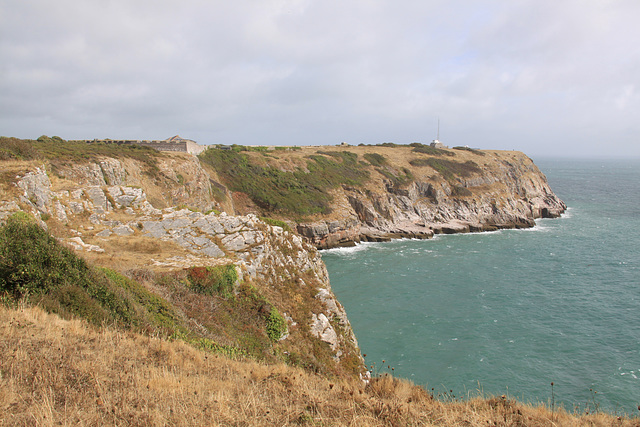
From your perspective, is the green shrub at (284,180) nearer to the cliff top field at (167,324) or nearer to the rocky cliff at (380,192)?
the rocky cliff at (380,192)

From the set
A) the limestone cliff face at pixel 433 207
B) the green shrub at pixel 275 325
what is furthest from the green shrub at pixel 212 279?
the limestone cliff face at pixel 433 207

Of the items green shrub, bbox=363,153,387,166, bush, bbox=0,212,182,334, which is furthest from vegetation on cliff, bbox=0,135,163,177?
green shrub, bbox=363,153,387,166

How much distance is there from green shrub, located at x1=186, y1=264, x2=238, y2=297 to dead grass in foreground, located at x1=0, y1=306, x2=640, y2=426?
4314 millimetres

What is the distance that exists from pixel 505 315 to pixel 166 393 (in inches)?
981

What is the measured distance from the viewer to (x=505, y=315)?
2483 cm

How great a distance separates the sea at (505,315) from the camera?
1764 centimetres

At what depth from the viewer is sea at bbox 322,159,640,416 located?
17.6 meters

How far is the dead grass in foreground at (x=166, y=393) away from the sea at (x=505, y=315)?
1.19 metres

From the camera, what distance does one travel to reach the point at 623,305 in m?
26.2

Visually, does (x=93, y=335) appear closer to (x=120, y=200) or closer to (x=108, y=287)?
(x=108, y=287)

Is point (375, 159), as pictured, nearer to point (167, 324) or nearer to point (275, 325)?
point (275, 325)

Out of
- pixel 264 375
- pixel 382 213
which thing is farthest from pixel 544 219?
pixel 264 375

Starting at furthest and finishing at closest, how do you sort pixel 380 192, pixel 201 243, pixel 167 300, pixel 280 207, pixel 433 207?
1. pixel 433 207
2. pixel 380 192
3. pixel 280 207
4. pixel 201 243
5. pixel 167 300

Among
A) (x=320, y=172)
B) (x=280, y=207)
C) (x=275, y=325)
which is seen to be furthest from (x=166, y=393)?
(x=320, y=172)
